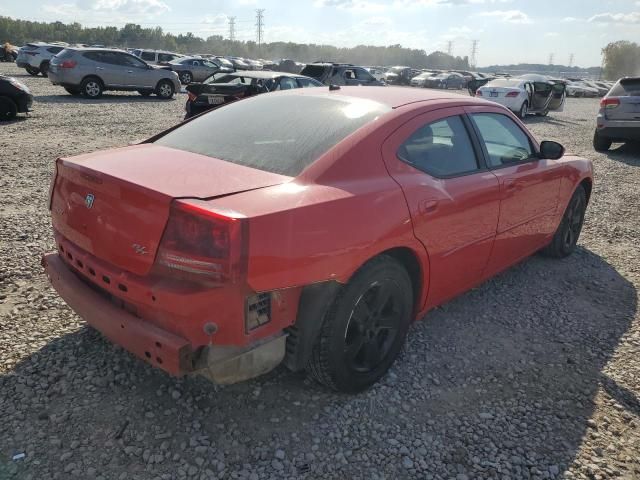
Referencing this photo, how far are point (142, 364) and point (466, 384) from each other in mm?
1902

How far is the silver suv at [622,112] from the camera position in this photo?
1009 centimetres

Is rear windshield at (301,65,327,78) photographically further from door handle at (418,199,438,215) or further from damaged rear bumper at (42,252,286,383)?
damaged rear bumper at (42,252,286,383)

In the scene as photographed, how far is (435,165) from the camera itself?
3055 mm

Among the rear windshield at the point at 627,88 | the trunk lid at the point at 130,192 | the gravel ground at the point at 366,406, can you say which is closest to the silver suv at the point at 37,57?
the rear windshield at the point at 627,88

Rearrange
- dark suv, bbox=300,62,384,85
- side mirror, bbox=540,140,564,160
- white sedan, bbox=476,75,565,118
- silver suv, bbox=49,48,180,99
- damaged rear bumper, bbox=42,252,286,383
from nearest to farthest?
damaged rear bumper, bbox=42,252,286,383
side mirror, bbox=540,140,564,160
silver suv, bbox=49,48,180,99
white sedan, bbox=476,75,565,118
dark suv, bbox=300,62,384,85

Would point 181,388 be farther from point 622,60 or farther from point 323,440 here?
point 622,60

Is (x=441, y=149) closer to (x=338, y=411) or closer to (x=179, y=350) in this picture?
(x=338, y=411)

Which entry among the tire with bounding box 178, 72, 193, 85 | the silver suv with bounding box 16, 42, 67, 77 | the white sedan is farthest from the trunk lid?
the tire with bounding box 178, 72, 193, 85

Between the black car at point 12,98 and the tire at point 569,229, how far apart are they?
37.8ft

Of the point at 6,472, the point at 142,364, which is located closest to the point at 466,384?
the point at 142,364

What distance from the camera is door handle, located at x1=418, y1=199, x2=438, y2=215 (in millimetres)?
2803

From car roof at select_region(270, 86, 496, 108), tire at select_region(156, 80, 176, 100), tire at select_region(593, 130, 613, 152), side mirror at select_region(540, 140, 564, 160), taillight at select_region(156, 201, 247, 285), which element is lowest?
tire at select_region(156, 80, 176, 100)

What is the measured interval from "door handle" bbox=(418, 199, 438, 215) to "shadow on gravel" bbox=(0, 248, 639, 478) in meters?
0.97

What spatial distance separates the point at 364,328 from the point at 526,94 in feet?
53.9
